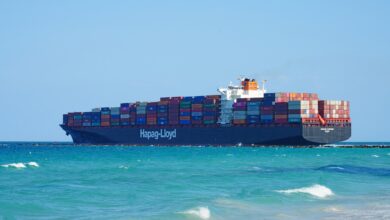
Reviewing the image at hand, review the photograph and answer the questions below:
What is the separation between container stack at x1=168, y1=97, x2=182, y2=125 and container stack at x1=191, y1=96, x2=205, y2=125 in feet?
9.97

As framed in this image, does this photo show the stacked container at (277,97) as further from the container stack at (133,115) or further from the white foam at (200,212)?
the white foam at (200,212)

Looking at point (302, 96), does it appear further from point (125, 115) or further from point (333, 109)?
point (125, 115)

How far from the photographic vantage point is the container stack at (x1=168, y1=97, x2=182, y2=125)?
119 m

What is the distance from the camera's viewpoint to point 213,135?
115m

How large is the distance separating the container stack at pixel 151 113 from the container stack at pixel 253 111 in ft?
62.3

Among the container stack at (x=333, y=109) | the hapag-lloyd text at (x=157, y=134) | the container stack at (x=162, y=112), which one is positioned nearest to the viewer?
the container stack at (x=333, y=109)

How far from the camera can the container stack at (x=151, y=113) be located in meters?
122

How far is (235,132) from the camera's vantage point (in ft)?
367

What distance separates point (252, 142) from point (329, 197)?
7939 cm

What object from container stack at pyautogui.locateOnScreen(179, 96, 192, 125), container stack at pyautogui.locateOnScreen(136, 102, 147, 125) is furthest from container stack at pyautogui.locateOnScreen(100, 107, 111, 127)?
container stack at pyautogui.locateOnScreen(179, 96, 192, 125)

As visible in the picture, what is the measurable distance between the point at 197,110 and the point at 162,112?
723 cm

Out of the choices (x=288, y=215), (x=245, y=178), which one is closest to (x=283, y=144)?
(x=245, y=178)

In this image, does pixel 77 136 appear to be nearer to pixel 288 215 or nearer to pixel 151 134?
pixel 151 134

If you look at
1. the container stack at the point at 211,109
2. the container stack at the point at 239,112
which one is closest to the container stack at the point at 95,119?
the container stack at the point at 211,109
